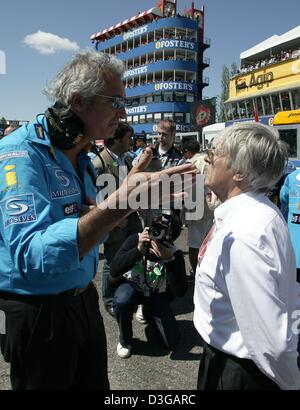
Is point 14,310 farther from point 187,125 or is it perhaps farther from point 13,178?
point 187,125

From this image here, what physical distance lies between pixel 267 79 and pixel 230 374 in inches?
1152

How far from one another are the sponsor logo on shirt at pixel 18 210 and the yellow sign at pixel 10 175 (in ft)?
0.19

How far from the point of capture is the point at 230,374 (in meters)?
1.56

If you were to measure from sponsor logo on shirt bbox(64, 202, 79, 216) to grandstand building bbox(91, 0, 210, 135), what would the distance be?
4618 centimetres

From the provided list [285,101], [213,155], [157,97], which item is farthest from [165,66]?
[213,155]

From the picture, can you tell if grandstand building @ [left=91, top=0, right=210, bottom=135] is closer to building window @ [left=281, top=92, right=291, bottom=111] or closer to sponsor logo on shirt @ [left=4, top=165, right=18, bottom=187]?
building window @ [left=281, top=92, right=291, bottom=111]

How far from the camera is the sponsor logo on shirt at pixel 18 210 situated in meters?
1.23

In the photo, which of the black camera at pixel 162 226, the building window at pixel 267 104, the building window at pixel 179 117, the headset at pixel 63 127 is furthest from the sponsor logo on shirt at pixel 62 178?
the building window at pixel 179 117

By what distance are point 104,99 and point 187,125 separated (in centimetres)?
4798

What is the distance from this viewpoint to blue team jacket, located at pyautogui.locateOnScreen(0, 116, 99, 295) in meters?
1.18

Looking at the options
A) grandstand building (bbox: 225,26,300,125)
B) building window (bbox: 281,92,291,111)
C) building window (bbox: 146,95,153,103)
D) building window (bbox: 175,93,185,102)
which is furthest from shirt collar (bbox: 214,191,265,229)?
building window (bbox: 146,95,153,103)

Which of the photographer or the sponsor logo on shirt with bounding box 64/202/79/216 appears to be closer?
the sponsor logo on shirt with bounding box 64/202/79/216

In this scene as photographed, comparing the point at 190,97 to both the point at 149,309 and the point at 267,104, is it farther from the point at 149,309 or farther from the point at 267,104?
the point at 149,309

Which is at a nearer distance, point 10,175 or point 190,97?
point 10,175
